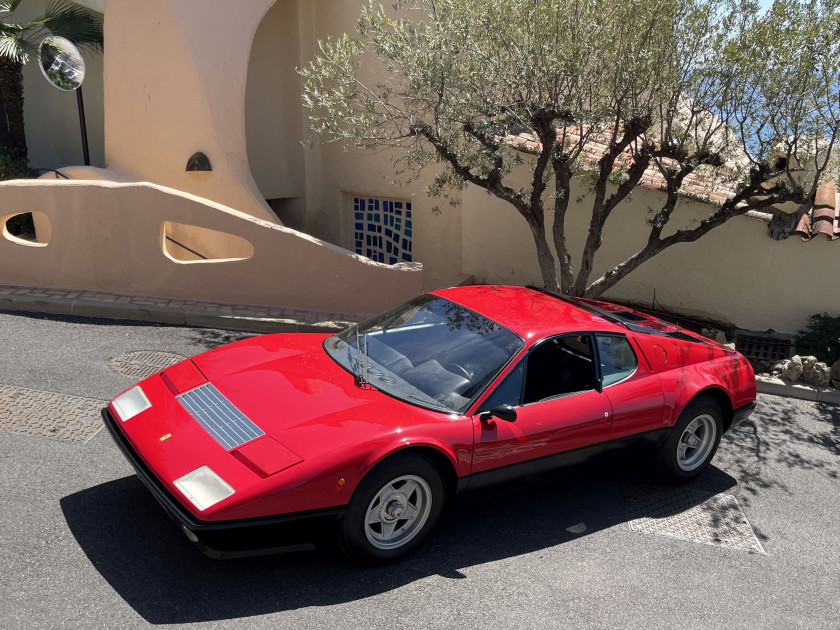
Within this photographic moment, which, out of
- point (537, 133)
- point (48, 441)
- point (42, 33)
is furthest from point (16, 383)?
point (42, 33)

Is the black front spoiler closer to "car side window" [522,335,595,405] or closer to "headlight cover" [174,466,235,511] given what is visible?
"headlight cover" [174,466,235,511]

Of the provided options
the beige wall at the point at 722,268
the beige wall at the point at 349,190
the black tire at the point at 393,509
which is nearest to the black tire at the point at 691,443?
the black tire at the point at 393,509

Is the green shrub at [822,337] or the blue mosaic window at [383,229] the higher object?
the blue mosaic window at [383,229]

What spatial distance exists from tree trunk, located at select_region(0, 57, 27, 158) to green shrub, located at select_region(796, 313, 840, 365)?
12.3 meters

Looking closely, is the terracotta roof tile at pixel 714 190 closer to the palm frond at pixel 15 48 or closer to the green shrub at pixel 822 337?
the green shrub at pixel 822 337

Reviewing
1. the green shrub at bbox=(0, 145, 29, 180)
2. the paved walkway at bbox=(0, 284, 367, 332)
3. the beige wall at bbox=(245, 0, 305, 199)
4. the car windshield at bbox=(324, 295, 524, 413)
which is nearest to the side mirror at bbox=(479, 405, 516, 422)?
the car windshield at bbox=(324, 295, 524, 413)

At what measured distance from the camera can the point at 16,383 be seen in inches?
233

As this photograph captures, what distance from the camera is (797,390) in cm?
757

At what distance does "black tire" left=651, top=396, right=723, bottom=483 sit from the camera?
207 inches

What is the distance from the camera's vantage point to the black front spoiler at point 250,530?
3494 millimetres

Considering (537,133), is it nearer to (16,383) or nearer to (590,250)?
(590,250)

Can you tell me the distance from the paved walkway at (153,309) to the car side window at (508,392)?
13.4ft

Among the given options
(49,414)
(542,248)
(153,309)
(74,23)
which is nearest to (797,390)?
(542,248)

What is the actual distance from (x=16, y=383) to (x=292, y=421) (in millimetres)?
3143
